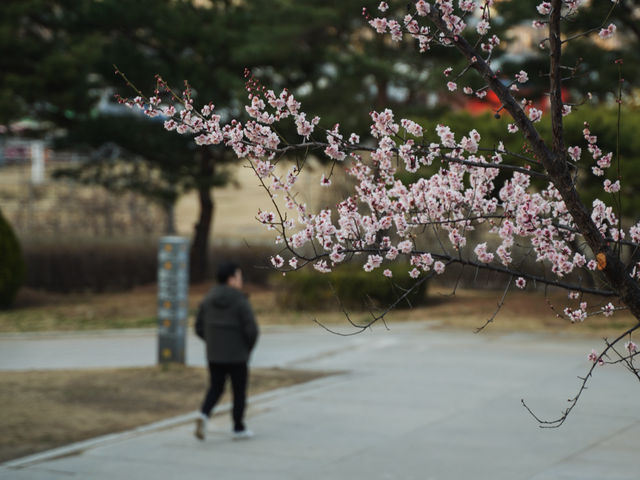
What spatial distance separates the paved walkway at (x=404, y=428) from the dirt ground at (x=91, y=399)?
1.58 feet

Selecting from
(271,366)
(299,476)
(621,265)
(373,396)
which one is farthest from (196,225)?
(621,265)

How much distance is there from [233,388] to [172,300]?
368 cm

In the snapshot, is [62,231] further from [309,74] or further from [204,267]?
[309,74]

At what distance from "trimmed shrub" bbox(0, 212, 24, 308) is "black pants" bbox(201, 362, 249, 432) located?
13.6 metres

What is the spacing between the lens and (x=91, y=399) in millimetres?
10672

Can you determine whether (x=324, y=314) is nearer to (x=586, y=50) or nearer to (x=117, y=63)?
(x=117, y=63)

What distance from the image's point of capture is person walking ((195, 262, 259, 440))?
8.77 metres

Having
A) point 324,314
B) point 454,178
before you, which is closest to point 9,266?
point 324,314

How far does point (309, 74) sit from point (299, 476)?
17.9m

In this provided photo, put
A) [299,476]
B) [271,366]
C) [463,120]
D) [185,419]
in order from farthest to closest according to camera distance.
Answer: [463,120] → [271,366] → [185,419] → [299,476]

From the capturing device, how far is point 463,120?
19688 millimetres

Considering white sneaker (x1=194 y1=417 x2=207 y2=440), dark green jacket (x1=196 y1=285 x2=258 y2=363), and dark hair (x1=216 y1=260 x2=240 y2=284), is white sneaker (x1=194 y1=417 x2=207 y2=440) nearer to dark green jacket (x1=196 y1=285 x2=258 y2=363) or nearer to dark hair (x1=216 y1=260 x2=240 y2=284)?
dark green jacket (x1=196 y1=285 x2=258 y2=363)

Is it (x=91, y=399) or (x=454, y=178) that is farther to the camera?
(x=91, y=399)

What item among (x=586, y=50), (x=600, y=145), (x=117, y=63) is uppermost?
(x=586, y=50)
